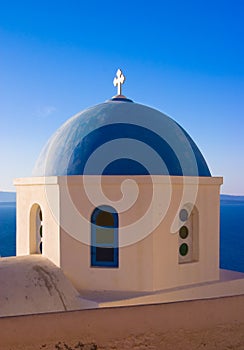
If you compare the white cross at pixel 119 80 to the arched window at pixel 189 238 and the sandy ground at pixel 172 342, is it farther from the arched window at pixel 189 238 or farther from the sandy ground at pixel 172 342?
the sandy ground at pixel 172 342

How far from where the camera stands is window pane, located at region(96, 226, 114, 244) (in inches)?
237

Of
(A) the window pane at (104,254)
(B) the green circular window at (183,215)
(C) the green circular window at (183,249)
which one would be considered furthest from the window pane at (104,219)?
(C) the green circular window at (183,249)

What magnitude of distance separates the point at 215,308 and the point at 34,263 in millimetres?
3283

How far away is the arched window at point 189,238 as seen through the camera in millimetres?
6457

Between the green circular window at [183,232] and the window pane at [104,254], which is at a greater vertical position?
the green circular window at [183,232]

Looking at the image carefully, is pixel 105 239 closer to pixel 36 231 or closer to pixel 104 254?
pixel 104 254

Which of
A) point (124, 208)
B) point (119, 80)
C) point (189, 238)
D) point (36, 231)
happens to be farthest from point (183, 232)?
point (119, 80)

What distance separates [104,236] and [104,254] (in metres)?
0.29

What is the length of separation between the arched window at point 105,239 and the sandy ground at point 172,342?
3.01 metres

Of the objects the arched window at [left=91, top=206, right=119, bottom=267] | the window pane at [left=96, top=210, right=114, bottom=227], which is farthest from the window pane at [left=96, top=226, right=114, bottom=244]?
the window pane at [left=96, top=210, right=114, bottom=227]

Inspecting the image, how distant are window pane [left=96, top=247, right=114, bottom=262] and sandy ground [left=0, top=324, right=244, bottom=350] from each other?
10.1 ft

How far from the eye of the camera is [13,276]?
16.8 feet

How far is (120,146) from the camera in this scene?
6.20 m

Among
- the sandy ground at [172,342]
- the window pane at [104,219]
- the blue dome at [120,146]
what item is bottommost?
the sandy ground at [172,342]
